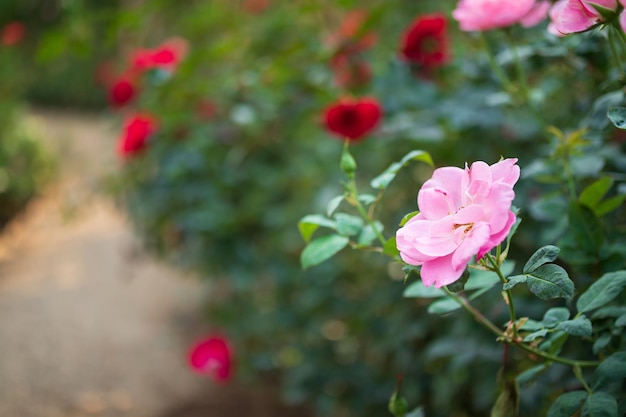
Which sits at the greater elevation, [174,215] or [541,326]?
[541,326]

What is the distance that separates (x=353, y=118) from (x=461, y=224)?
0.75m

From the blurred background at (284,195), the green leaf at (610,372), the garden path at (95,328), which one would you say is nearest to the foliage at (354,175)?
the blurred background at (284,195)

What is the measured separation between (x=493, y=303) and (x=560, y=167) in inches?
12.3

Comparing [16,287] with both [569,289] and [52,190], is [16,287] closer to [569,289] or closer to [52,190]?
[52,190]

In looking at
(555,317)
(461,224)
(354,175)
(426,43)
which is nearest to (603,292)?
(555,317)

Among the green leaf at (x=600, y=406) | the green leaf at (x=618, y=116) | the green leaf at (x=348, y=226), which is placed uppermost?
the green leaf at (x=618, y=116)

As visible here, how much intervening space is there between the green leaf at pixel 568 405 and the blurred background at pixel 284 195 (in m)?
0.17

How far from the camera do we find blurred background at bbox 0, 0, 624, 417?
43.6 inches

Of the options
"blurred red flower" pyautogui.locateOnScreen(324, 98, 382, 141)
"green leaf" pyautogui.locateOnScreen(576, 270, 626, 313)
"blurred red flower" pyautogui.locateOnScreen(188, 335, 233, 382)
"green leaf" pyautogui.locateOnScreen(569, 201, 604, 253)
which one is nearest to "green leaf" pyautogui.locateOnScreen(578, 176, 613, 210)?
"green leaf" pyautogui.locateOnScreen(569, 201, 604, 253)

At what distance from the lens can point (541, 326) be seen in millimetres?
492

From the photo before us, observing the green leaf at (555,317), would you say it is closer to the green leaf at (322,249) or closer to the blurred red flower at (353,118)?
the green leaf at (322,249)

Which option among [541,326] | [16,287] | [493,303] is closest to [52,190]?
[16,287]

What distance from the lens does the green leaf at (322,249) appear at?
579 mm

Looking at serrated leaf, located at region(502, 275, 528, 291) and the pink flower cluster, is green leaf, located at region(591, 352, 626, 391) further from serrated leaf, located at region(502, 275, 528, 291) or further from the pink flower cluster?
the pink flower cluster
